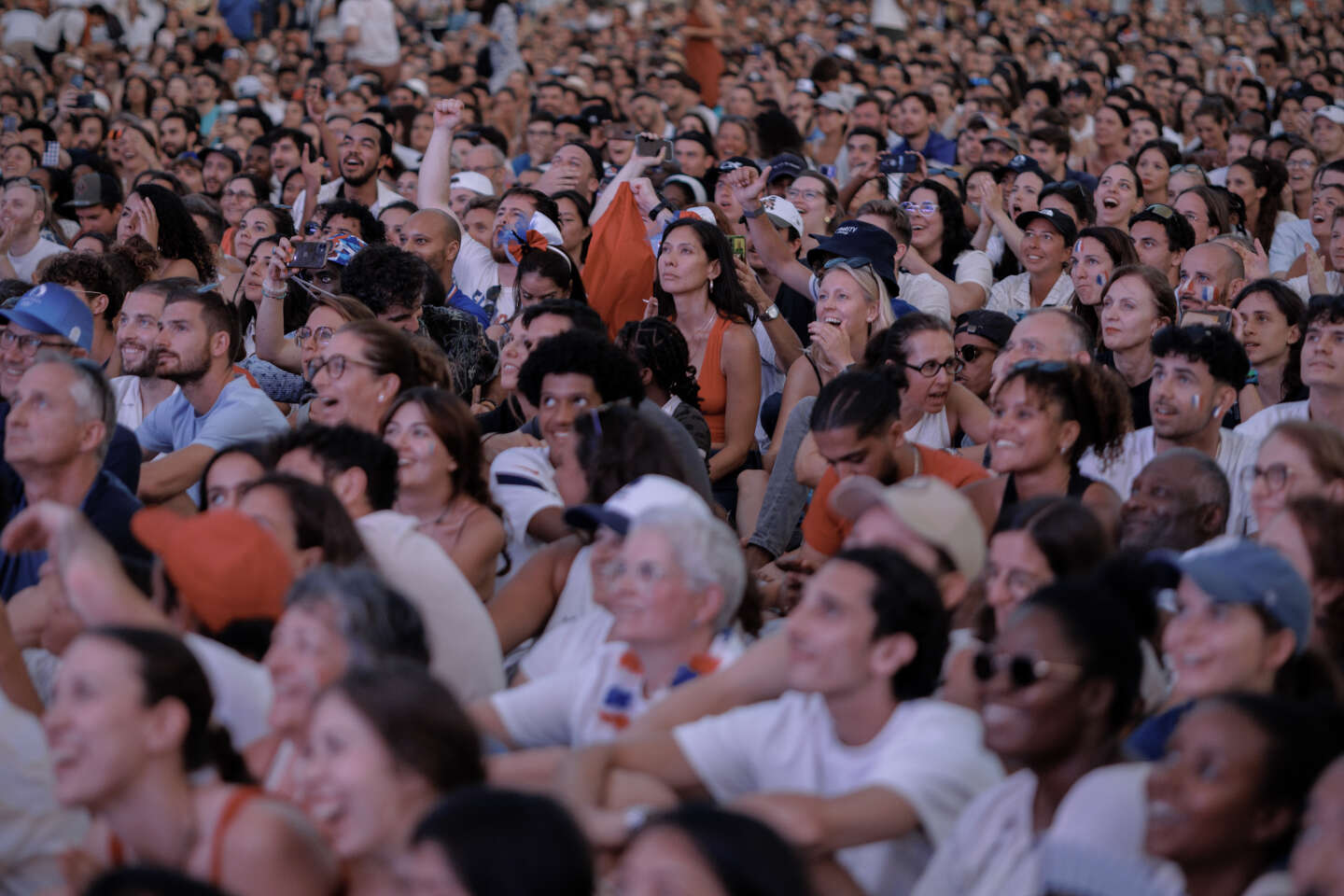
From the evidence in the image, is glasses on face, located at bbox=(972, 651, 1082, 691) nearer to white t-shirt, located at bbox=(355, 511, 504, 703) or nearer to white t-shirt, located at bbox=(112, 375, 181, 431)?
white t-shirt, located at bbox=(355, 511, 504, 703)

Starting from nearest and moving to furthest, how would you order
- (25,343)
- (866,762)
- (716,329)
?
(866,762) < (25,343) < (716,329)

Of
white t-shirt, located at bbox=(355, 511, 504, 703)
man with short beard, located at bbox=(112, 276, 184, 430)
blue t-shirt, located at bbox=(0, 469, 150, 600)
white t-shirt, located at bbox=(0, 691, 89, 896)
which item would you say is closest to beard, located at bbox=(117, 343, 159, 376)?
man with short beard, located at bbox=(112, 276, 184, 430)

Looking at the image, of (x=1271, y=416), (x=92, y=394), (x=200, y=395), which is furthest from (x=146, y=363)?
(x=1271, y=416)

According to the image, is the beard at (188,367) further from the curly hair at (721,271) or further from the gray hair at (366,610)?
the gray hair at (366,610)

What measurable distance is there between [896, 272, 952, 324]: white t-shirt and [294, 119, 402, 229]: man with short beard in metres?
2.72

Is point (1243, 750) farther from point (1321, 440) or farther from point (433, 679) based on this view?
point (1321, 440)

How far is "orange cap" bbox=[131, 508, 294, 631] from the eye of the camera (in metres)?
2.81

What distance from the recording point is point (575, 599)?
354 cm

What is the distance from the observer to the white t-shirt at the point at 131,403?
5.04 metres

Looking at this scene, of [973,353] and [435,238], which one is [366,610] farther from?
[435,238]

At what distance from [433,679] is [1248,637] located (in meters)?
1.32

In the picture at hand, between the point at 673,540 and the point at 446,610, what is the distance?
0.53 meters

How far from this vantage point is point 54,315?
455 centimetres

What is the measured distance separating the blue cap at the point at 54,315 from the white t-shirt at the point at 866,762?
2723mm
